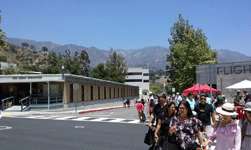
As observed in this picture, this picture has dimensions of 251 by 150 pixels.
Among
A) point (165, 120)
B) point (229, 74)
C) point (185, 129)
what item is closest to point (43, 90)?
point (229, 74)

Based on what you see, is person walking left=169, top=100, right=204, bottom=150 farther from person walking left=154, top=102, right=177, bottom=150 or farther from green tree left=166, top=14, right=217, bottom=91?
green tree left=166, top=14, right=217, bottom=91

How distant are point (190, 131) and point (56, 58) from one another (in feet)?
311

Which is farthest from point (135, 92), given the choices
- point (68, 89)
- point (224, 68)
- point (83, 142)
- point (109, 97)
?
point (83, 142)

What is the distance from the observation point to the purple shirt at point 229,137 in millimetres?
4480

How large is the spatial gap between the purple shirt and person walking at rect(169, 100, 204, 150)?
0.38 metres

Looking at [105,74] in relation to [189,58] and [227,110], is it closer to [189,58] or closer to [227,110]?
[189,58]

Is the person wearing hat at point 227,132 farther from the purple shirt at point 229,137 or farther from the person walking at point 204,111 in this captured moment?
the person walking at point 204,111

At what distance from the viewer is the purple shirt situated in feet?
14.7

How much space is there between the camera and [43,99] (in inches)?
1159

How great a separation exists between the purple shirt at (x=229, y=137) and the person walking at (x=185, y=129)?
1.24 feet

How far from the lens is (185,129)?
4.82 metres

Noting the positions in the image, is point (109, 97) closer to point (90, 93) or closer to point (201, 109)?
→ point (90, 93)

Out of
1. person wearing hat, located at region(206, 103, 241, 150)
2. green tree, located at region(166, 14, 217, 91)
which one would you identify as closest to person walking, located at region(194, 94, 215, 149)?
person wearing hat, located at region(206, 103, 241, 150)

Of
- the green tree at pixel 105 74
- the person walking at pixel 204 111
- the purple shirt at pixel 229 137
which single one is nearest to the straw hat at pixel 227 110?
the purple shirt at pixel 229 137
